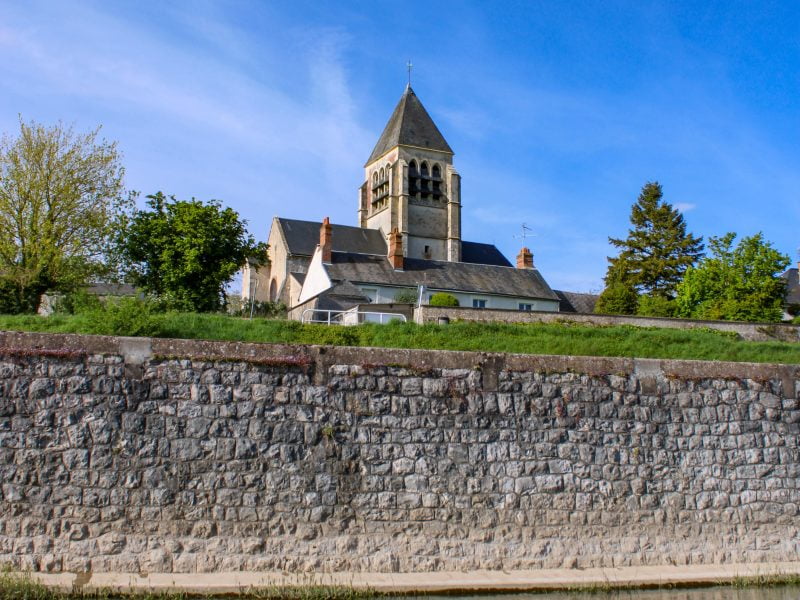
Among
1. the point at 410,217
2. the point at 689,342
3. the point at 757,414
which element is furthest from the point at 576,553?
the point at 410,217

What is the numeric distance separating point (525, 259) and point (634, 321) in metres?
19.5

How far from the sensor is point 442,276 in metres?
41.3

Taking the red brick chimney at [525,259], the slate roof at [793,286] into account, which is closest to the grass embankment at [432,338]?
the red brick chimney at [525,259]

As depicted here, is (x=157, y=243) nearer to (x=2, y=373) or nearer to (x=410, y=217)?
(x=2, y=373)

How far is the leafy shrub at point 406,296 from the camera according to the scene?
36688 mm

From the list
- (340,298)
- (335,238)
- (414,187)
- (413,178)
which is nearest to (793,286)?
(414,187)

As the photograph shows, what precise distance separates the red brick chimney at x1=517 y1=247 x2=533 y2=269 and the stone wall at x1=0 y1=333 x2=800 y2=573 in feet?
119

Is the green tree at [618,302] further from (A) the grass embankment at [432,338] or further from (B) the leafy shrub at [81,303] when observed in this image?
(B) the leafy shrub at [81,303]

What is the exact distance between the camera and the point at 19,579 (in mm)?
7844

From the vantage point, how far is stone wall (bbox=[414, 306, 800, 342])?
26.5m

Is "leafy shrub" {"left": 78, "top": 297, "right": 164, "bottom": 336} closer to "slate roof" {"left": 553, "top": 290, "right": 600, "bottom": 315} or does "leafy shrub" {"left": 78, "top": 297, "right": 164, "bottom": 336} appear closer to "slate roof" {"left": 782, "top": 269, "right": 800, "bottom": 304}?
"slate roof" {"left": 553, "top": 290, "right": 600, "bottom": 315}

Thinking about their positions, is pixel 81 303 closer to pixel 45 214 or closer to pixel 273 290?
pixel 45 214

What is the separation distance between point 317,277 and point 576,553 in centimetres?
3065

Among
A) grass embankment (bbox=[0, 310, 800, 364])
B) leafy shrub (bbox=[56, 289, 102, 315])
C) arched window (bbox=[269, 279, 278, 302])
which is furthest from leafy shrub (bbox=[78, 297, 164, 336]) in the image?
arched window (bbox=[269, 279, 278, 302])
